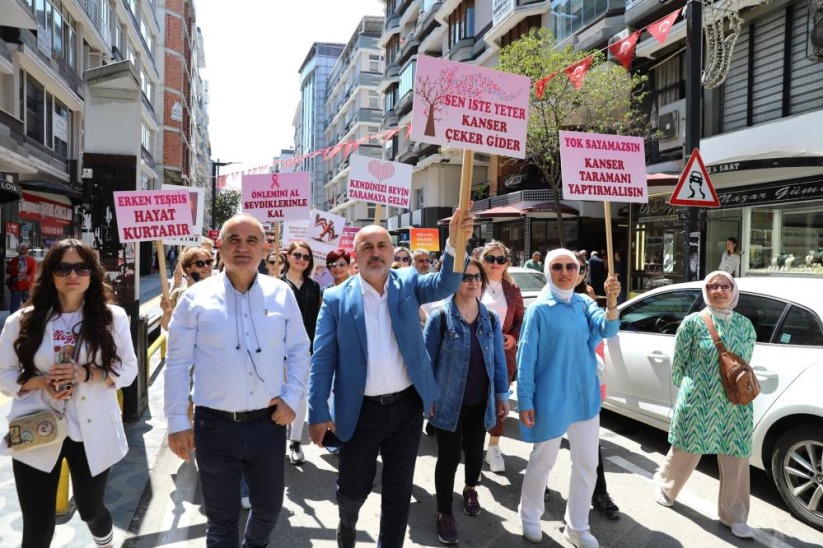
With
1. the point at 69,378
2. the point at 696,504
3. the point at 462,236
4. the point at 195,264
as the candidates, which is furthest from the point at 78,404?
the point at 696,504

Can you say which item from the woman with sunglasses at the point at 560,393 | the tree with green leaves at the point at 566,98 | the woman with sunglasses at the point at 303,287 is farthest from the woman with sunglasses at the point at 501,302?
the tree with green leaves at the point at 566,98

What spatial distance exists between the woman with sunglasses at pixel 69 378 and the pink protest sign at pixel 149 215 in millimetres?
2355

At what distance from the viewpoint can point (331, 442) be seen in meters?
3.19

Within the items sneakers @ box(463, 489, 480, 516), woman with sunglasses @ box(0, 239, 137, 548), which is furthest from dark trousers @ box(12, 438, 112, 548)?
sneakers @ box(463, 489, 480, 516)

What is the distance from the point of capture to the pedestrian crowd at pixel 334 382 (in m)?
2.81

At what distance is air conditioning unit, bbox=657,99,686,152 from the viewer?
17781 millimetres

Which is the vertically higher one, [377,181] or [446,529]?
[377,181]

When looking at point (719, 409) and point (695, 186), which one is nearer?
point (719, 409)

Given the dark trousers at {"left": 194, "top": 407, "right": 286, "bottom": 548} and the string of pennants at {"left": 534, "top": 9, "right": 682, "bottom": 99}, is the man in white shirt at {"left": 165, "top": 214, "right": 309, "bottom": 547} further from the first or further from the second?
the string of pennants at {"left": 534, "top": 9, "right": 682, "bottom": 99}

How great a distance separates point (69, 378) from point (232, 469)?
94cm

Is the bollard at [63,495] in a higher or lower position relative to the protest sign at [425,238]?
lower

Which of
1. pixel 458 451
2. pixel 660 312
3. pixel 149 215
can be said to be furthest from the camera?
pixel 660 312

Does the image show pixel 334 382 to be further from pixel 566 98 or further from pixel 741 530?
pixel 566 98

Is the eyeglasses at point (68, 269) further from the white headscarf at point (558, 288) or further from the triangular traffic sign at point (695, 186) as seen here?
the triangular traffic sign at point (695, 186)
